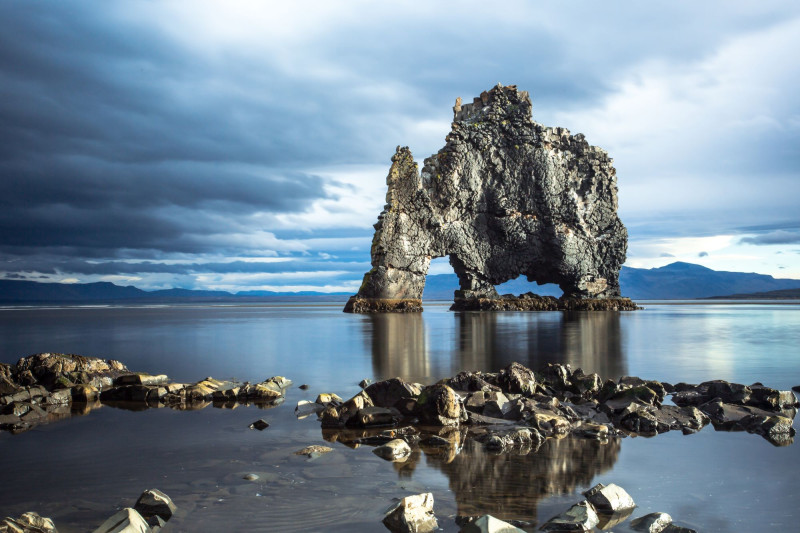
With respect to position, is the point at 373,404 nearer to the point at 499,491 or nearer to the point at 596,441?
the point at 596,441

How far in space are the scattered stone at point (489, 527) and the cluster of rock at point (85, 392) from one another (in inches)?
329

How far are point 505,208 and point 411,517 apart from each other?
251 feet

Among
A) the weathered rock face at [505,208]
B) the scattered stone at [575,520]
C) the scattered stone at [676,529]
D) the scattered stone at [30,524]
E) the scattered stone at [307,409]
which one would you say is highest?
the weathered rock face at [505,208]

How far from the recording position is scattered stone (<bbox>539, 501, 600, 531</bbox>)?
5656 millimetres

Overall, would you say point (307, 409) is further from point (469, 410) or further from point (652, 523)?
point (652, 523)

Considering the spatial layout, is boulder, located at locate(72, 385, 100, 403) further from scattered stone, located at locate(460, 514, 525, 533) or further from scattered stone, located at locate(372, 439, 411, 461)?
scattered stone, located at locate(460, 514, 525, 533)

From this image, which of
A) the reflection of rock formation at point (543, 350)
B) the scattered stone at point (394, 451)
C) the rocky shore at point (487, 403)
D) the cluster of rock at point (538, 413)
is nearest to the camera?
the scattered stone at point (394, 451)

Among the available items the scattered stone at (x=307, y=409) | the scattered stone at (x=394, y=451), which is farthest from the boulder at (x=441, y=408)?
the scattered stone at (x=307, y=409)

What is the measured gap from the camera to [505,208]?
80.2 meters

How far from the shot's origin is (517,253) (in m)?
81.8

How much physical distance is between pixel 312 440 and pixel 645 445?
207 inches

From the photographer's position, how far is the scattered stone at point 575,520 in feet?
18.6

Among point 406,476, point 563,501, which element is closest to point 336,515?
point 406,476

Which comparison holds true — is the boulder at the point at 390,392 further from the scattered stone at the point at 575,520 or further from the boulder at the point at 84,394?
the boulder at the point at 84,394
